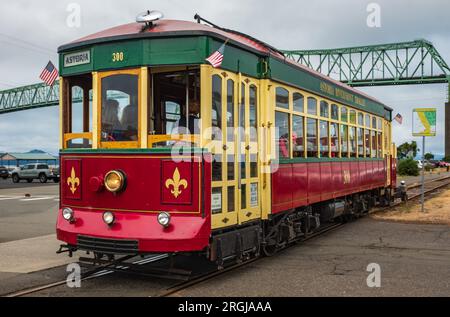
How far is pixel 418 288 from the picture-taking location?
22.1ft

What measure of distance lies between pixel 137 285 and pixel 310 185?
167 inches

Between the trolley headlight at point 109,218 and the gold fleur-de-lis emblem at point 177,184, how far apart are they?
82 cm

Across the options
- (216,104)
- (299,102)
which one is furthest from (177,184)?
(299,102)

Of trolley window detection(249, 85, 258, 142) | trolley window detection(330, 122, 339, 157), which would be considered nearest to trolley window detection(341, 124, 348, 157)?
trolley window detection(330, 122, 339, 157)

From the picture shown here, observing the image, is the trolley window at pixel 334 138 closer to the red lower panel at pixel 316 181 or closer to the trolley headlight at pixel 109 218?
the red lower panel at pixel 316 181

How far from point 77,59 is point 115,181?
1898 millimetres

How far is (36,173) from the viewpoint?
43.0 m

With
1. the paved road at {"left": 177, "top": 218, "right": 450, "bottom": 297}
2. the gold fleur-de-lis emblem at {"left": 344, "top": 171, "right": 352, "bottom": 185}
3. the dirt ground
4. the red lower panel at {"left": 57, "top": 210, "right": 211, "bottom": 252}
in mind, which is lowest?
the dirt ground

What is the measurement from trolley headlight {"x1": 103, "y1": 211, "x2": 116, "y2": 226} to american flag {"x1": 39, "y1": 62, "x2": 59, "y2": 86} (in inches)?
83.4

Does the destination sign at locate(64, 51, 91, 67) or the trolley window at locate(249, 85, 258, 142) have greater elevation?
the destination sign at locate(64, 51, 91, 67)

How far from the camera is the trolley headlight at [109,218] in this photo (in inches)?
262

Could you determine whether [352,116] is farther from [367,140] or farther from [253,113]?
[253,113]

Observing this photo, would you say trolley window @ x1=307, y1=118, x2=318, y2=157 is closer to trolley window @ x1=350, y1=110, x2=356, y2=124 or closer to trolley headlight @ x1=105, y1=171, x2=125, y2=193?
trolley window @ x1=350, y1=110, x2=356, y2=124

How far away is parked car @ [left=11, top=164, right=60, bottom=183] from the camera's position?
140 feet
